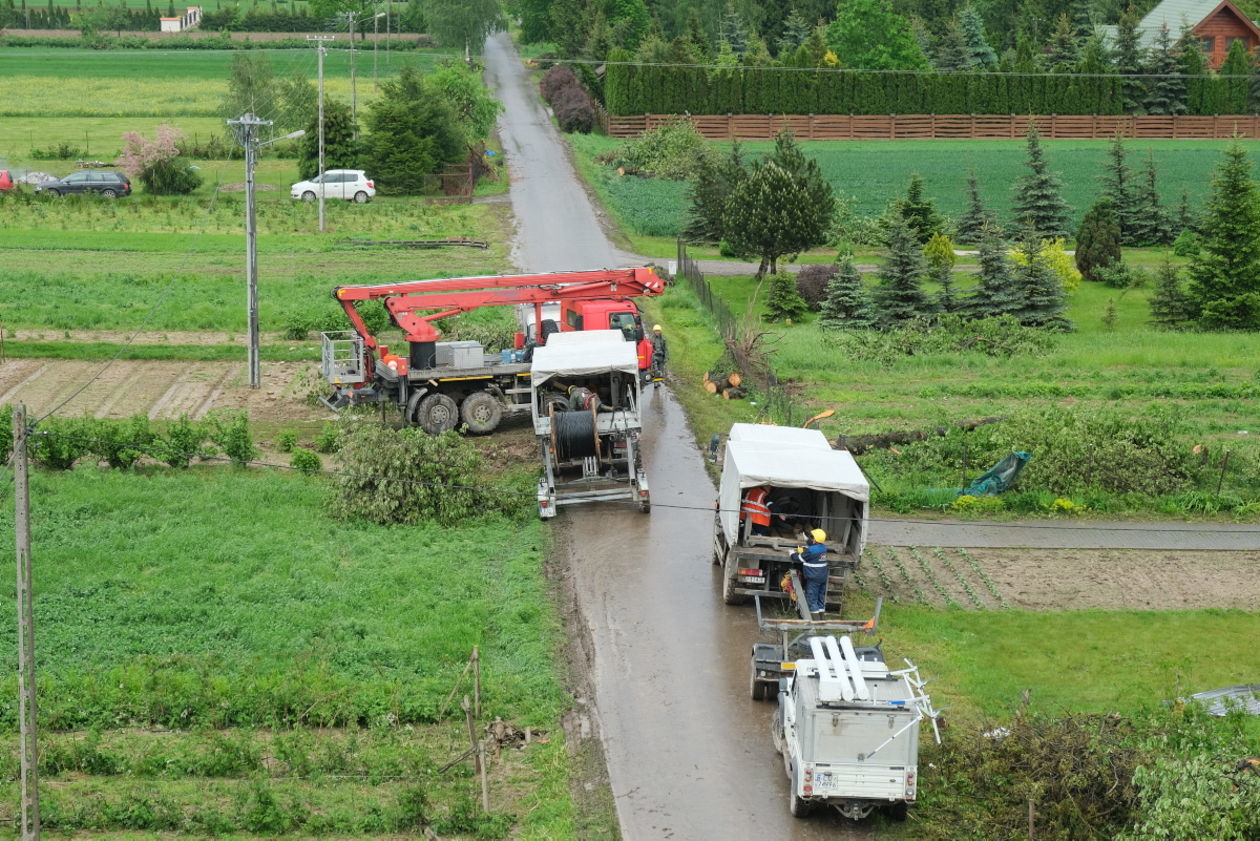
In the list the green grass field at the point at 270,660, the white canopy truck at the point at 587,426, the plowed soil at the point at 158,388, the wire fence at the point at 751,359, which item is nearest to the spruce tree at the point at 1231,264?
the wire fence at the point at 751,359

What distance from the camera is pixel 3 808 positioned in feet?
54.0

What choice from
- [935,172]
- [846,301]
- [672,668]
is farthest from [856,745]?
[935,172]

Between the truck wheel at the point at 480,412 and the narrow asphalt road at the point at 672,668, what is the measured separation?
3.10 meters

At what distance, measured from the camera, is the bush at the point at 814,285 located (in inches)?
1708

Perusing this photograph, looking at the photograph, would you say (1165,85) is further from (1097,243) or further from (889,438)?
(889,438)

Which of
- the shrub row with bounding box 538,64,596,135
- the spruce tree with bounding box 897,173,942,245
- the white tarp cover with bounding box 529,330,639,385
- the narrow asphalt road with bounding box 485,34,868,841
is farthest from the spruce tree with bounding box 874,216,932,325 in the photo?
the shrub row with bounding box 538,64,596,135

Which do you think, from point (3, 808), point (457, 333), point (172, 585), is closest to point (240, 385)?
point (457, 333)

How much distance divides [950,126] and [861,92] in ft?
17.2

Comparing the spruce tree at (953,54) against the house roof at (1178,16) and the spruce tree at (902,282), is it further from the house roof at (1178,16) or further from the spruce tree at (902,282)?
the spruce tree at (902,282)

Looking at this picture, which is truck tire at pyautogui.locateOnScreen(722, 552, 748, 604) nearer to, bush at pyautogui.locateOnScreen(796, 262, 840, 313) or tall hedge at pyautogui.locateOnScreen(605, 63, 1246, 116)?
bush at pyautogui.locateOnScreen(796, 262, 840, 313)

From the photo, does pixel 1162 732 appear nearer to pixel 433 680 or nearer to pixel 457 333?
pixel 433 680

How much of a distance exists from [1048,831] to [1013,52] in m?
87.6

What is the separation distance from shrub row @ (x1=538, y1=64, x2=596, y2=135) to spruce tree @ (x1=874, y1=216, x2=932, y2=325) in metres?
40.5

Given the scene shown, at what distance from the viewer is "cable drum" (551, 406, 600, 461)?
2708 centimetres
